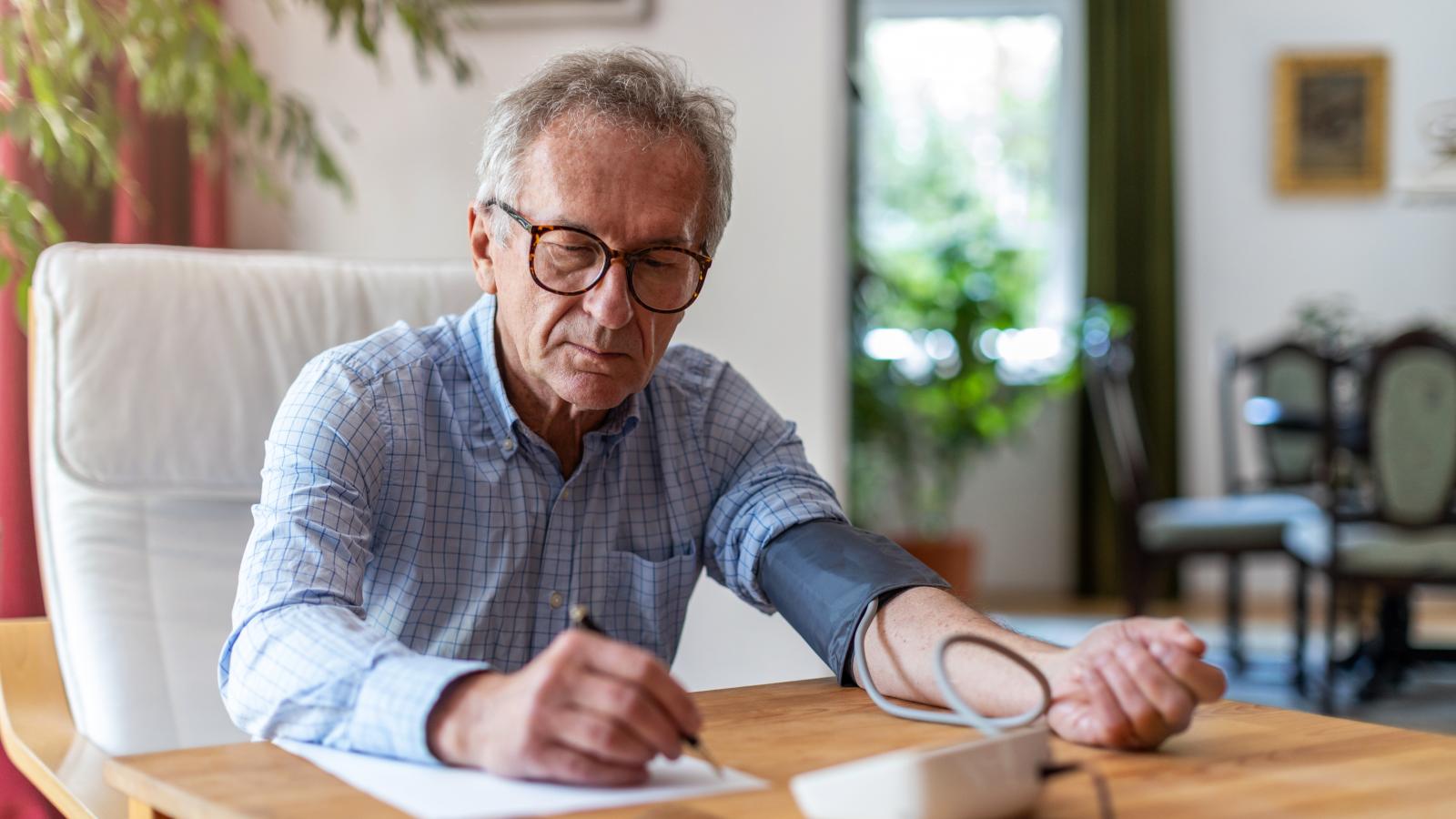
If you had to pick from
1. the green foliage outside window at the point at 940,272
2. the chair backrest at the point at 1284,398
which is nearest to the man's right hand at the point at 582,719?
the chair backrest at the point at 1284,398

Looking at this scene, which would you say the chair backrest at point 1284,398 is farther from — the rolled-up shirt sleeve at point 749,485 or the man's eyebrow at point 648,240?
the man's eyebrow at point 648,240

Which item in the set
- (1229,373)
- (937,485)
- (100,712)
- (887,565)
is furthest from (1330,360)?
(100,712)

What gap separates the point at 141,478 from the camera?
1.54 metres

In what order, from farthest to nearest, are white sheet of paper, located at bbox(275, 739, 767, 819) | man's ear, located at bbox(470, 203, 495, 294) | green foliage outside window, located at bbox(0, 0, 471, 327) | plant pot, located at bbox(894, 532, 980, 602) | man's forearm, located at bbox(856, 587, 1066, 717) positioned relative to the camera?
plant pot, located at bbox(894, 532, 980, 602) → green foliage outside window, located at bbox(0, 0, 471, 327) → man's ear, located at bbox(470, 203, 495, 294) → man's forearm, located at bbox(856, 587, 1066, 717) → white sheet of paper, located at bbox(275, 739, 767, 819)

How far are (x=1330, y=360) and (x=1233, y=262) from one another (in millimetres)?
2195

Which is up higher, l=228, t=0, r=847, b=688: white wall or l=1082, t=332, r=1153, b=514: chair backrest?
l=228, t=0, r=847, b=688: white wall

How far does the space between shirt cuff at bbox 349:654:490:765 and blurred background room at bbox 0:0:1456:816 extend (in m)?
0.80

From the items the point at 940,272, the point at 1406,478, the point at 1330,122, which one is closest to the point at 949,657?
the point at 1406,478

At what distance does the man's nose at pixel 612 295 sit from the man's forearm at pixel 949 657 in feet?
1.07

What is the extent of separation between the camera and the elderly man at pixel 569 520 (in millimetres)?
834

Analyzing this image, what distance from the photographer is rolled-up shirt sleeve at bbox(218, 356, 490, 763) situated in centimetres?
85

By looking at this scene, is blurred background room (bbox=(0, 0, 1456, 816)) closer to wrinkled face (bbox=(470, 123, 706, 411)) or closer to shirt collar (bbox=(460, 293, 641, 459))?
shirt collar (bbox=(460, 293, 641, 459))

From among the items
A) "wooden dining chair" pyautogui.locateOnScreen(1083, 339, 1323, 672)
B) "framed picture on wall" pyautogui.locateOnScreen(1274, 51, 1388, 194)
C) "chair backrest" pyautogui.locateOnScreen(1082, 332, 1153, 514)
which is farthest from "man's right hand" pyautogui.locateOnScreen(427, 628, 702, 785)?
"framed picture on wall" pyautogui.locateOnScreen(1274, 51, 1388, 194)

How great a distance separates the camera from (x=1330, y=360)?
3.85 metres
